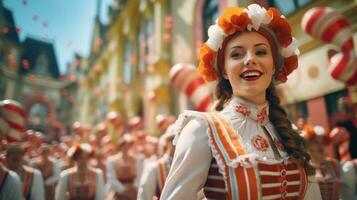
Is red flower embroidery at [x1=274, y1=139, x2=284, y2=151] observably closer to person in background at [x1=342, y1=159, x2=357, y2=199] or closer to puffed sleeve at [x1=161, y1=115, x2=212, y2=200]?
puffed sleeve at [x1=161, y1=115, x2=212, y2=200]

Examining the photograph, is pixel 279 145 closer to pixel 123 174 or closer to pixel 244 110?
pixel 244 110

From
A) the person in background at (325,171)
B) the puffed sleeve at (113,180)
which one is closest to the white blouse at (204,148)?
the person in background at (325,171)

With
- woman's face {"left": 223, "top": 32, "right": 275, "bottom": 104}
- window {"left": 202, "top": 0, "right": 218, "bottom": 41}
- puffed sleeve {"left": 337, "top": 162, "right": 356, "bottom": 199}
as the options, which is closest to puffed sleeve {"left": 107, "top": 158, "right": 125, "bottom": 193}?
puffed sleeve {"left": 337, "top": 162, "right": 356, "bottom": 199}

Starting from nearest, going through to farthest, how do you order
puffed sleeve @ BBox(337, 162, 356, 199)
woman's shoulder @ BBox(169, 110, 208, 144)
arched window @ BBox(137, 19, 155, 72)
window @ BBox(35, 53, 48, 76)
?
woman's shoulder @ BBox(169, 110, 208, 144)
puffed sleeve @ BBox(337, 162, 356, 199)
window @ BBox(35, 53, 48, 76)
arched window @ BBox(137, 19, 155, 72)

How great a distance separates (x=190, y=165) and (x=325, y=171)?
256 centimetres

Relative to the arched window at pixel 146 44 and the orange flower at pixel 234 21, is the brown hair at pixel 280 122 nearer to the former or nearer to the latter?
the orange flower at pixel 234 21

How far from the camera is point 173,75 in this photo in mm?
4355

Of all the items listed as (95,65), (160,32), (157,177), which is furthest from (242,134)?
(95,65)

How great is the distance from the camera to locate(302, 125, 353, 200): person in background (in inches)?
114

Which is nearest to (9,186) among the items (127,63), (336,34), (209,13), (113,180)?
(113,180)

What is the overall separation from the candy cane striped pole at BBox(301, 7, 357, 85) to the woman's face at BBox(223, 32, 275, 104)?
7.44 feet

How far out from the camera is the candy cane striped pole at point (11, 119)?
2752 mm

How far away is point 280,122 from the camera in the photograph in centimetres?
161

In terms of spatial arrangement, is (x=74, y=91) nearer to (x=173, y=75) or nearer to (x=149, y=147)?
(x=149, y=147)
